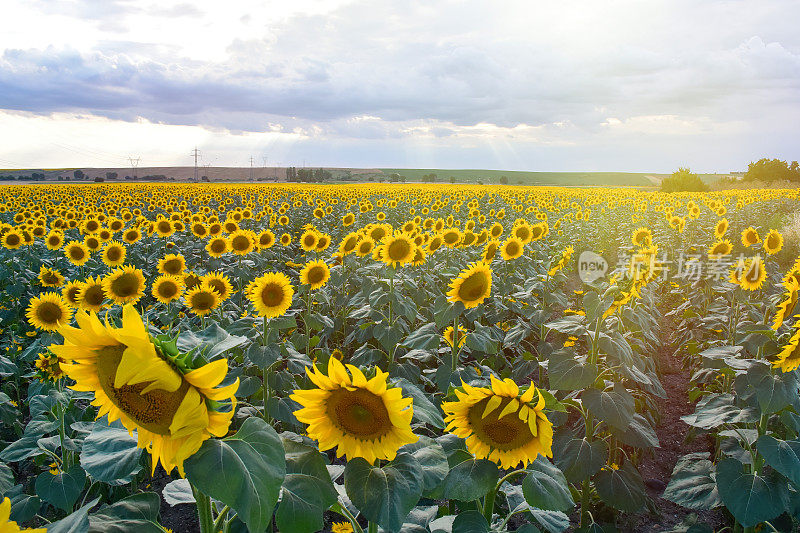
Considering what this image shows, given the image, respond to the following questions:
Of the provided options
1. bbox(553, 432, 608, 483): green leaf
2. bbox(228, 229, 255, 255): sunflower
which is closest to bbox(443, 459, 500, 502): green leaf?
bbox(553, 432, 608, 483): green leaf

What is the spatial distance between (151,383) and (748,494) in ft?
10.9

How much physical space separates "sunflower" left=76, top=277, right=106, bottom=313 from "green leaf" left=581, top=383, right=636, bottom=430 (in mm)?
4808

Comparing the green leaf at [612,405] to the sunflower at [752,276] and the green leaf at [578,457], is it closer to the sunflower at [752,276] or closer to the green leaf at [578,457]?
the green leaf at [578,457]

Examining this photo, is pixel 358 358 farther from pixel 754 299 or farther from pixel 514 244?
pixel 754 299

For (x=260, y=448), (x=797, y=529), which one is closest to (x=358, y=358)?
(x=797, y=529)

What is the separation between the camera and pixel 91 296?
17.3 feet

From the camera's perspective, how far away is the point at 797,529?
384 cm

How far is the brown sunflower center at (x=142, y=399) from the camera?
3.92ft

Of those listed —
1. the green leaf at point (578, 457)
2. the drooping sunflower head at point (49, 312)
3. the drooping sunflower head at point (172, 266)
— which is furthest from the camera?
the drooping sunflower head at point (172, 266)

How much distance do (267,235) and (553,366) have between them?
663 centimetres

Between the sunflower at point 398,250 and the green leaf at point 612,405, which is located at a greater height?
the sunflower at point 398,250

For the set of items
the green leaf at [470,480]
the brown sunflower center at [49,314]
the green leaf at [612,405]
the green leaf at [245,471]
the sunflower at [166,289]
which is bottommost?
the green leaf at [612,405]

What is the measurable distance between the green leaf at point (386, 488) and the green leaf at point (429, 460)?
2.4 inches

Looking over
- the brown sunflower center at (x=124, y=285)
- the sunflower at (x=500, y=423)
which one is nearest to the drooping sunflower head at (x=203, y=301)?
the brown sunflower center at (x=124, y=285)
